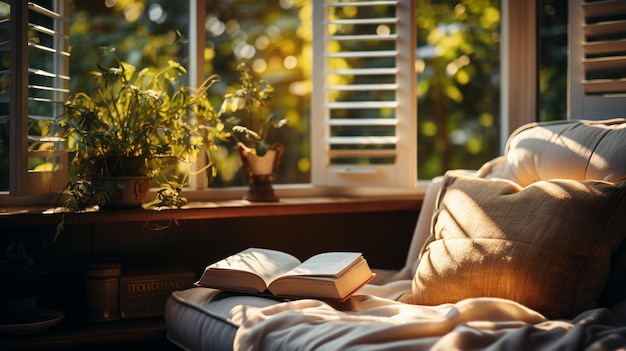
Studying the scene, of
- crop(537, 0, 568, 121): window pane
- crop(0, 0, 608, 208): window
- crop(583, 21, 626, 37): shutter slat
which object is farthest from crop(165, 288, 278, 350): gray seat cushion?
crop(537, 0, 568, 121): window pane

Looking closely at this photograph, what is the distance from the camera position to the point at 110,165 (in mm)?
2361

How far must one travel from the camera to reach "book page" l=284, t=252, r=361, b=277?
195 centimetres

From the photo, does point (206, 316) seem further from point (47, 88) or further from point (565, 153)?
point (565, 153)

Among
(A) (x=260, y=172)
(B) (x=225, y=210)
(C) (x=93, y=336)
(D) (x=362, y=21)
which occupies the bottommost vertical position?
(C) (x=93, y=336)

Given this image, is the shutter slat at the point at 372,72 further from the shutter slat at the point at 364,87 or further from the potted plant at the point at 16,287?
the potted plant at the point at 16,287

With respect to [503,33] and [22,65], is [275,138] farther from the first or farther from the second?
[22,65]

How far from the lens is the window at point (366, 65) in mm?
2859

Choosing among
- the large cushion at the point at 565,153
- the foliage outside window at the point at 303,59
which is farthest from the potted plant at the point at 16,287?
the large cushion at the point at 565,153

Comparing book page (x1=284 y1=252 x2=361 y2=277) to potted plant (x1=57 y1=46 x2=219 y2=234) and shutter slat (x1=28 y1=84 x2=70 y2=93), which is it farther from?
shutter slat (x1=28 y1=84 x2=70 y2=93)

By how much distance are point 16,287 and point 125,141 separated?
57 centimetres

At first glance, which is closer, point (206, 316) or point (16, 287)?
point (206, 316)

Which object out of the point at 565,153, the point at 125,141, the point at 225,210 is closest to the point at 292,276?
the point at 225,210

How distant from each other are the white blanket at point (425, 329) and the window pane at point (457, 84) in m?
1.83

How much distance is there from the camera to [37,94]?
229 cm
